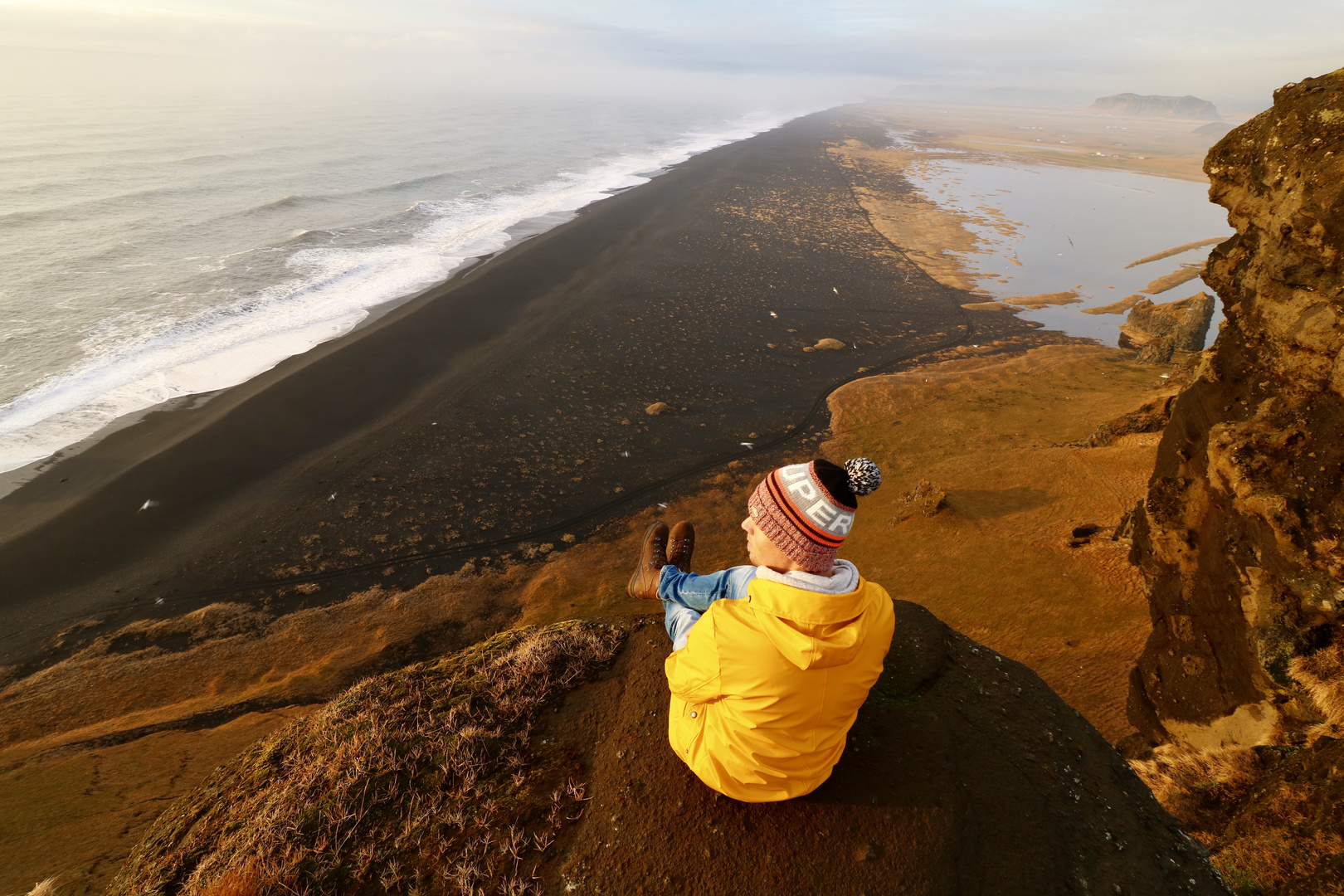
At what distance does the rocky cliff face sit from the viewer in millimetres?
3770

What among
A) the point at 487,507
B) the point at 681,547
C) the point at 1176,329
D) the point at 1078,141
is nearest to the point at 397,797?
the point at 681,547

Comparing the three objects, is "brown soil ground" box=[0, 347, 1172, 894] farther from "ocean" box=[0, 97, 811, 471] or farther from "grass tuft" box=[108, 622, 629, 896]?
"ocean" box=[0, 97, 811, 471]

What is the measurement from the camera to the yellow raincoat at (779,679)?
92.4 inches

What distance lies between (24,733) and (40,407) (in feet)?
31.4

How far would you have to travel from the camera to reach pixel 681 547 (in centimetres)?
413

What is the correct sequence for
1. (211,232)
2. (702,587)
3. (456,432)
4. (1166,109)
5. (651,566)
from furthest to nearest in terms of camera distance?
(1166,109)
(211,232)
(456,432)
(651,566)
(702,587)

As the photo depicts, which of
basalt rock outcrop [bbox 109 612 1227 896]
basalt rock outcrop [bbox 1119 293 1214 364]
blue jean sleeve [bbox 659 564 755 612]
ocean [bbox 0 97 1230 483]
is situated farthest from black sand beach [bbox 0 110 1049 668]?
blue jean sleeve [bbox 659 564 755 612]

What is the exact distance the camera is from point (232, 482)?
1042cm

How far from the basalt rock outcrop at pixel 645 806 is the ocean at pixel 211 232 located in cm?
1226

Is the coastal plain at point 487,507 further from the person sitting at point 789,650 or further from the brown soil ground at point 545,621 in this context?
the person sitting at point 789,650

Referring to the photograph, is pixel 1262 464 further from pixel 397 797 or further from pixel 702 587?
pixel 397 797

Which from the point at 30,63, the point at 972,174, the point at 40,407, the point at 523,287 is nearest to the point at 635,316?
the point at 523,287

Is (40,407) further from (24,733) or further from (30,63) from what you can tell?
(30,63)

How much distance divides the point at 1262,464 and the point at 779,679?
418 centimetres
